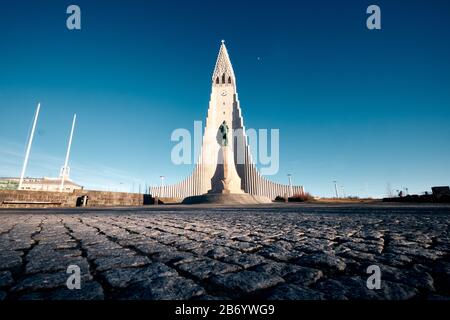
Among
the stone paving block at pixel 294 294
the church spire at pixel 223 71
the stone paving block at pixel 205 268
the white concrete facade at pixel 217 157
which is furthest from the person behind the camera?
the church spire at pixel 223 71

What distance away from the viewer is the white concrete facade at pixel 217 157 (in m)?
38.4

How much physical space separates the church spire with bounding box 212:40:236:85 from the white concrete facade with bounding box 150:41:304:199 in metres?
0.68

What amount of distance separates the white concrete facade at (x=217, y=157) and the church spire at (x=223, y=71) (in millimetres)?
678

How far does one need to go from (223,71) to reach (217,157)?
18.0 metres

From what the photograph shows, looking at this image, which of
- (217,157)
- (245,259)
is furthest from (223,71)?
(245,259)

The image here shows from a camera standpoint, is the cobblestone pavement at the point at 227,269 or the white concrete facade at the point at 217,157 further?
the white concrete facade at the point at 217,157

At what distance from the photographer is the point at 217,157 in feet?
121

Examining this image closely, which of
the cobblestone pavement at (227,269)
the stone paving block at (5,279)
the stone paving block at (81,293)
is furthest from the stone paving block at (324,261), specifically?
the stone paving block at (5,279)

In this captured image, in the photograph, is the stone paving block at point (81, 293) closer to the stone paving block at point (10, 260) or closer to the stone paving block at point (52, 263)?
the stone paving block at point (52, 263)

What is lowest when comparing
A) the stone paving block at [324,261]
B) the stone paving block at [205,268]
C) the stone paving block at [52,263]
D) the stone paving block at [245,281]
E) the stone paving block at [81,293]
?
the stone paving block at [81,293]

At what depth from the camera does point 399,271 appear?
4.50ft

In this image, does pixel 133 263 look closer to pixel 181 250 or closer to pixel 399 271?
pixel 181 250

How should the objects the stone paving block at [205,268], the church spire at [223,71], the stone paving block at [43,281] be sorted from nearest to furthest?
the stone paving block at [43,281] → the stone paving block at [205,268] → the church spire at [223,71]
